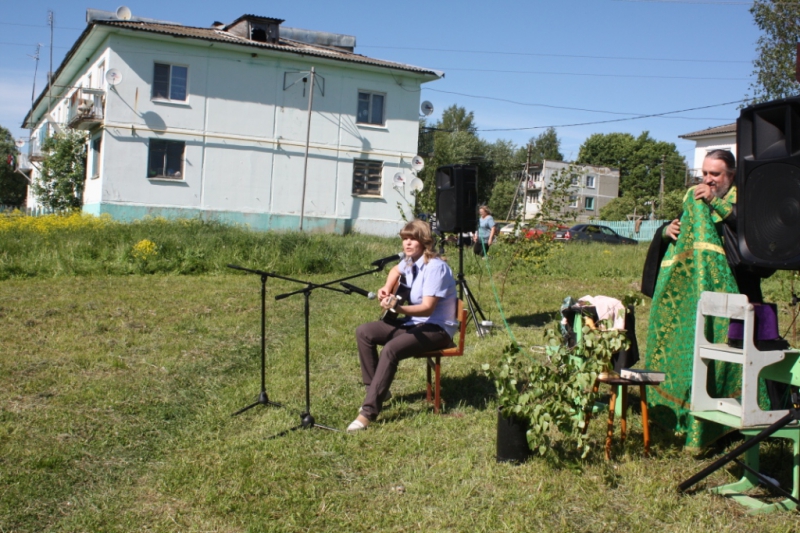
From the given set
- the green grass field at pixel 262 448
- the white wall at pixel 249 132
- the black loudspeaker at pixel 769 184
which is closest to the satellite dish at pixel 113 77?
the white wall at pixel 249 132

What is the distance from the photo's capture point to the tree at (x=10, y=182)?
207 feet

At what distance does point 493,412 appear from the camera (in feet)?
18.3

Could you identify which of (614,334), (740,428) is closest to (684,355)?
(614,334)

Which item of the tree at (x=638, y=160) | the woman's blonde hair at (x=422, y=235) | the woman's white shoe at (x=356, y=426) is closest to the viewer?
the woman's white shoe at (x=356, y=426)

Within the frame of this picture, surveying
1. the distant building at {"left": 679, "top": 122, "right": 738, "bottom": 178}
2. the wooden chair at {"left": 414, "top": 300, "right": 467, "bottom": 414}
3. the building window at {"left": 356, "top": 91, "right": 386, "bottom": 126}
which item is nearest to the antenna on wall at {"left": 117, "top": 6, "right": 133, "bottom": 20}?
the building window at {"left": 356, "top": 91, "right": 386, "bottom": 126}

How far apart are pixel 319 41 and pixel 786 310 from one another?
2314 cm


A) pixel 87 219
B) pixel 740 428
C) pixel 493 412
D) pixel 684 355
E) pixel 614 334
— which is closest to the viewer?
pixel 740 428

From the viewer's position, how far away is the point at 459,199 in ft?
30.3

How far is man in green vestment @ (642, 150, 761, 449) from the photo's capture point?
433cm

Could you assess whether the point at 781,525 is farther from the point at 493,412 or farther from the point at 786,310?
the point at 786,310

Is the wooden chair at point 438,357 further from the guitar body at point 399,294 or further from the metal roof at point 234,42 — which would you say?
the metal roof at point 234,42

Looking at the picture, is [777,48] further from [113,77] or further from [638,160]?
[638,160]

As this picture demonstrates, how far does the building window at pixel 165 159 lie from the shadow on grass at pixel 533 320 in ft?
57.2

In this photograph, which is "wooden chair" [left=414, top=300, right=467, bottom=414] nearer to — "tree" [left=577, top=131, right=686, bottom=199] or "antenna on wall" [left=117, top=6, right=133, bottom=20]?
"antenna on wall" [left=117, top=6, right=133, bottom=20]
